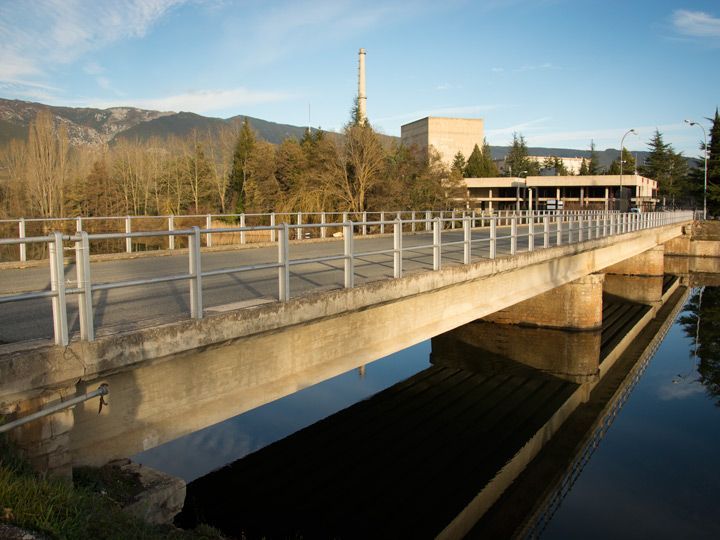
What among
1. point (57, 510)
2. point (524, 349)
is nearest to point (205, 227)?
point (524, 349)

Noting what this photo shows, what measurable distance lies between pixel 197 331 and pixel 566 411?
11554 mm

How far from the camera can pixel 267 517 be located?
928 centimetres

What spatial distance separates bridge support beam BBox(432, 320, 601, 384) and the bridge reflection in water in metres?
0.06

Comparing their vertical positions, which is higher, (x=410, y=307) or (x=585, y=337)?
(x=410, y=307)

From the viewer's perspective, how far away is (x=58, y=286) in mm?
5035

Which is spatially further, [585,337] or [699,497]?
[585,337]

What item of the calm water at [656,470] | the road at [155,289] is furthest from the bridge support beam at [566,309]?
the road at [155,289]

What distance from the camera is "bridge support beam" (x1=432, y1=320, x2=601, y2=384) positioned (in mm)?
18312

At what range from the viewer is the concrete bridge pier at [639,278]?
108 feet

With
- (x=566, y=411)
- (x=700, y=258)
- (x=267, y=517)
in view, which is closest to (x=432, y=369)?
(x=566, y=411)

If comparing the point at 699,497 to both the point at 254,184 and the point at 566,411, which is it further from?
the point at 254,184

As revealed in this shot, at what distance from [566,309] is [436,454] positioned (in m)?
10.8

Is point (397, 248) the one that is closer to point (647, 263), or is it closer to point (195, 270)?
point (195, 270)

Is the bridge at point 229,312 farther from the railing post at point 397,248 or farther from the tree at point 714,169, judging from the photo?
the tree at point 714,169
